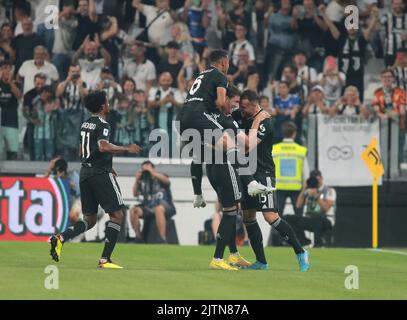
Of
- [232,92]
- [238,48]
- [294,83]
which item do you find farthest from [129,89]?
[232,92]

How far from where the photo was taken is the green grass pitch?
11.3m

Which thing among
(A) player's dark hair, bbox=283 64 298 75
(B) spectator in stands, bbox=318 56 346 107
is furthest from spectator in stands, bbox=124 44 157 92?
(B) spectator in stands, bbox=318 56 346 107

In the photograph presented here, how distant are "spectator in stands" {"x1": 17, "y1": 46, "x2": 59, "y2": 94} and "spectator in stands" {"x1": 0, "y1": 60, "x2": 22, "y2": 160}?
0.89 feet

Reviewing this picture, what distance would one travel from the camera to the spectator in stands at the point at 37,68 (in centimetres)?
2236

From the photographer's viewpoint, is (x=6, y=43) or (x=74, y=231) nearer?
(x=74, y=231)

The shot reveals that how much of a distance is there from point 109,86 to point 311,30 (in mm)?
4818

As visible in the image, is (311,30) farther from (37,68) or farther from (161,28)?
(37,68)

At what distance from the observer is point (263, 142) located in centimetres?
1418

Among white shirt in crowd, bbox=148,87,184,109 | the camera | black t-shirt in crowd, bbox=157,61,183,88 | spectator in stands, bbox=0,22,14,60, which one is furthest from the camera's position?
black t-shirt in crowd, bbox=157,61,183,88

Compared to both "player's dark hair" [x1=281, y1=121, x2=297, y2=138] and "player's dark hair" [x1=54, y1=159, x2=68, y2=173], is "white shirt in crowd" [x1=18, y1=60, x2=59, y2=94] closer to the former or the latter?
"player's dark hair" [x1=54, y1=159, x2=68, y2=173]

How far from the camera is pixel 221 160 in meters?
13.9

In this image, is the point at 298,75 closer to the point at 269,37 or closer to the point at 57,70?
the point at 269,37

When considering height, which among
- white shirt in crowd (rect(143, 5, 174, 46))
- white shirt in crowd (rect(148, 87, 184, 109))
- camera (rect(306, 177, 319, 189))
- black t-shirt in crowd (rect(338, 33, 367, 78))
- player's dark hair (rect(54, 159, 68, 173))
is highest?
white shirt in crowd (rect(143, 5, 174, 46))
